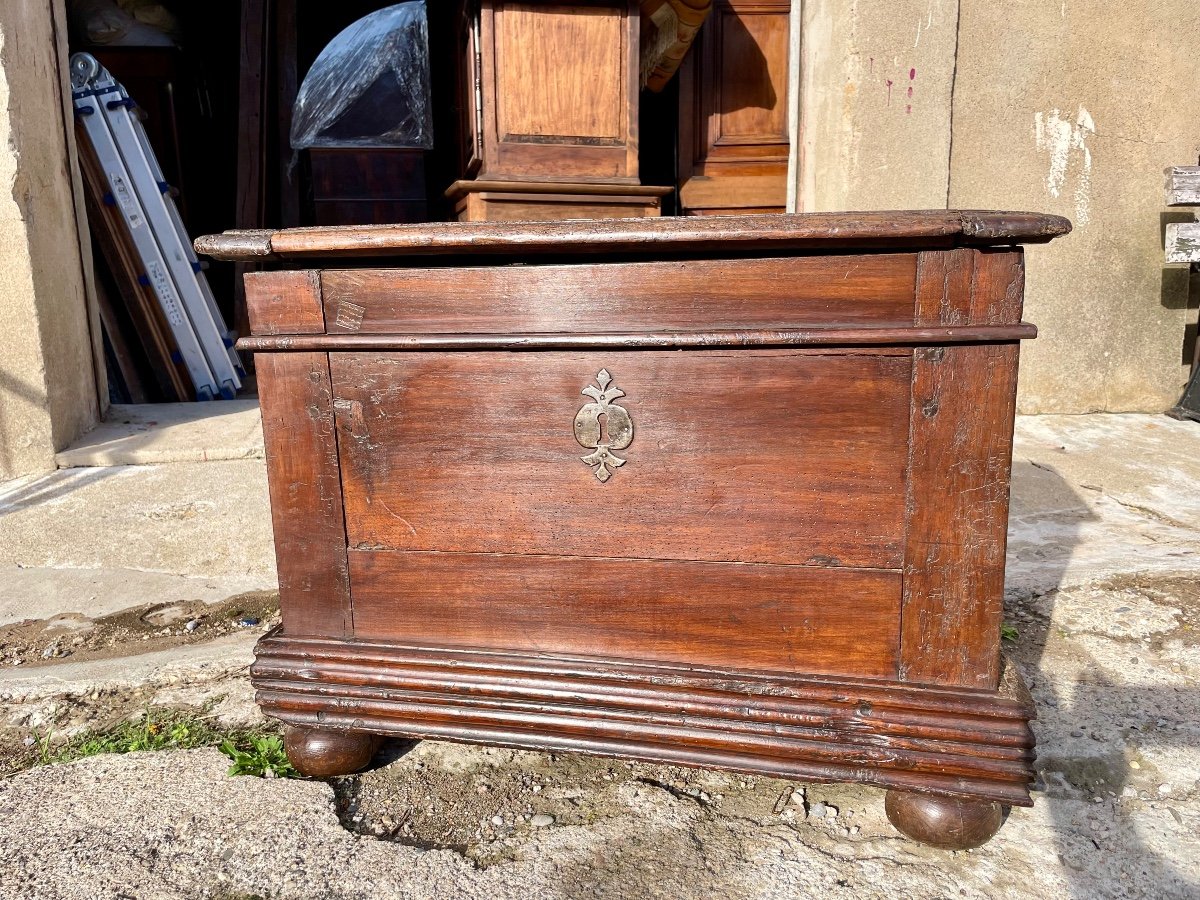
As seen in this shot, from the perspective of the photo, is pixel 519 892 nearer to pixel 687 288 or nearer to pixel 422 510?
pixel 422 510

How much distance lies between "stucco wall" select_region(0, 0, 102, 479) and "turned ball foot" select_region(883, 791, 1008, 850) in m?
3.08

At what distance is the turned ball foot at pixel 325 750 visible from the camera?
4.78 feet

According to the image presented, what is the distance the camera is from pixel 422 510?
54.7 inches

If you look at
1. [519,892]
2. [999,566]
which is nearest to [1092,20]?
[999,566]

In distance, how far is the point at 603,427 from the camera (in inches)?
51.2

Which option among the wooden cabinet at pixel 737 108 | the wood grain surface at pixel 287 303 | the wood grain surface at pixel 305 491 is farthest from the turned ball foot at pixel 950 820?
the wooden cabinet at pixel 737 108

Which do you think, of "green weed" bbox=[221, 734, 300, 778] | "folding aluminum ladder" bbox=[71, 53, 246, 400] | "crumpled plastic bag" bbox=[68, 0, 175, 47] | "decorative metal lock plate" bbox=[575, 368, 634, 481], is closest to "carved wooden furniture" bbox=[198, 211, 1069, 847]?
"decorative metal lock plate" bbox=[575, 368, 634, 481]

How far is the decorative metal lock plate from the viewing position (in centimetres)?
129

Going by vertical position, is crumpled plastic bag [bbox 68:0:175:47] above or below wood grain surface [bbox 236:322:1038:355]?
above

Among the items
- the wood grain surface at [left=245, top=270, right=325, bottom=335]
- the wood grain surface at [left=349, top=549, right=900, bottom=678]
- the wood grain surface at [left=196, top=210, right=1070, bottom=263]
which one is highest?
the wood grain surface at [left=196, top=210, right=1070, bottom=263]

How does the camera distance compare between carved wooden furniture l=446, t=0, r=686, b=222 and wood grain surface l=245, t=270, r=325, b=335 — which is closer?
wood grain surface l=245, t=270, r=325, b=335

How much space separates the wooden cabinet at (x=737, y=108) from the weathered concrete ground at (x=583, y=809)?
2652 mm

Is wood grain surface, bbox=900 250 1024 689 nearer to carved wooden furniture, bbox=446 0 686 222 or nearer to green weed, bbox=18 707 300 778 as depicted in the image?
green weed, bbox=18 707 300 778

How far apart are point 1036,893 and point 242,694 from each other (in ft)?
4.90
